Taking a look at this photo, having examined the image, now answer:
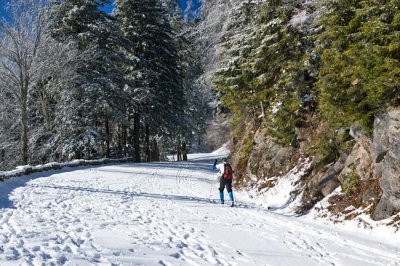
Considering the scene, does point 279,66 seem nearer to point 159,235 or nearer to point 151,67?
point 159,235

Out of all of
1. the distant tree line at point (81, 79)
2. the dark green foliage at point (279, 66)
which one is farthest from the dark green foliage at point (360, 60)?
the distant tree line at point (81, 79)

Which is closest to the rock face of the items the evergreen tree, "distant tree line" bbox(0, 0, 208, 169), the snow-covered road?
the snow-covered road

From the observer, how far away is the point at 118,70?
104 ft

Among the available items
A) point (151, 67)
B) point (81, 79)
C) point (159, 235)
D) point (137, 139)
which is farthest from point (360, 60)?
point (151, 67)

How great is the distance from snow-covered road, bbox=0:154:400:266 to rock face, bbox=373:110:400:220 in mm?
870

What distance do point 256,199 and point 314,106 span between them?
472 centimetres

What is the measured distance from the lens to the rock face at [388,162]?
32.9 feet

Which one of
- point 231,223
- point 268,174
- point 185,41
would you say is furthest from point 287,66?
point 185,41

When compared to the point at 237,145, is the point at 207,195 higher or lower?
lower

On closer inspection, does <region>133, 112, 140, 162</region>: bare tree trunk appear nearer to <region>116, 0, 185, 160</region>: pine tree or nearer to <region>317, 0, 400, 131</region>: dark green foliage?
<region>116, 0, 185, 160</region>: pine tree

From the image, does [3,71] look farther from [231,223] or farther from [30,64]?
[231,223]

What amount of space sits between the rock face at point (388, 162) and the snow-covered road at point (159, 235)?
87 cm

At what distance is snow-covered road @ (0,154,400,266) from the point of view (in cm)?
733

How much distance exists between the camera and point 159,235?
9.05 m
